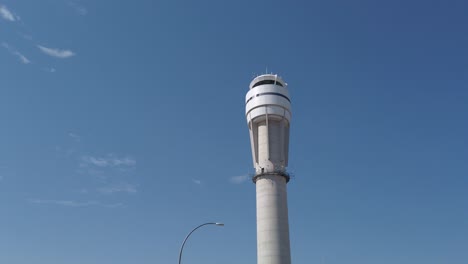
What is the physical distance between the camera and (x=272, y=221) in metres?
74.4

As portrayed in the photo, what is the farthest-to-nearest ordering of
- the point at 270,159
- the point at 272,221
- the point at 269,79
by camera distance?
the point at 269,79 → the point at 270,159 → the point at 272,221

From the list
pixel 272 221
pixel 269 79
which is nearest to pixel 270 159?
pixel 272 221

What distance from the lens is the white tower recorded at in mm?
73750

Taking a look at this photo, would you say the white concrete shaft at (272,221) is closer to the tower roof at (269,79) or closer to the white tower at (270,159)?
the white tower at (270,159)

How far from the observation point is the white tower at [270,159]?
242ft

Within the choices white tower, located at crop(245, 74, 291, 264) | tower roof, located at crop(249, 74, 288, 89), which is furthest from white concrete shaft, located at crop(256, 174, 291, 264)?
tower roof, located at crop(249, 74, 288, 89)

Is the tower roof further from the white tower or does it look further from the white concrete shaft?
the white concrete shaft

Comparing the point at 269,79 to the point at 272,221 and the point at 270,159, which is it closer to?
the point at 270,159

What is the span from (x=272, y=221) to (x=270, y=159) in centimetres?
1128

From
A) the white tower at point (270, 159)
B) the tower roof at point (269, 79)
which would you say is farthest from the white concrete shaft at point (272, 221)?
the tower roof at point (269, 79)

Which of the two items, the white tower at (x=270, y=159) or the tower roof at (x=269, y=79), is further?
the tower roof at (x=269, y=79)

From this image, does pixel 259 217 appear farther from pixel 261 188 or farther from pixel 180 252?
pixel 180 252

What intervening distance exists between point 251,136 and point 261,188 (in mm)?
11036

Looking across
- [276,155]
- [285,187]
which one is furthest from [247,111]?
[285,187]
